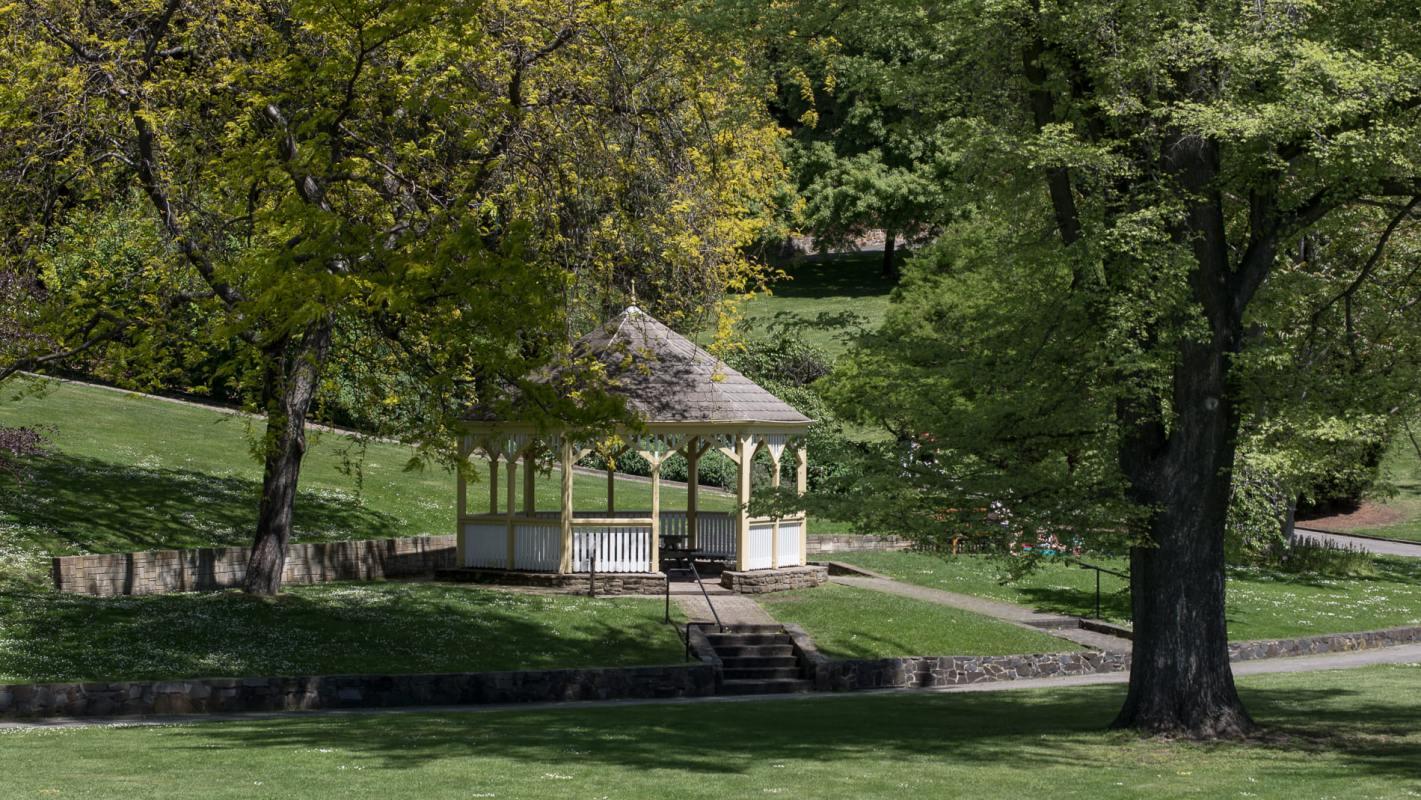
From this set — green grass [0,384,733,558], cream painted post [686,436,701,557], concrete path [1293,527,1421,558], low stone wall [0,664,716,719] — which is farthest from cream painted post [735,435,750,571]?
concrete path [1293,527,1421,558]

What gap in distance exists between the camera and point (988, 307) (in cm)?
1738

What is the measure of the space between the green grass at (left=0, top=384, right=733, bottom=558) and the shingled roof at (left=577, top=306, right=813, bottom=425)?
5.29 m

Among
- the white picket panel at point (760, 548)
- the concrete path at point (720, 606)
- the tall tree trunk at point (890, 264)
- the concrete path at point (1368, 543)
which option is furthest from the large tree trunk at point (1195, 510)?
the tall tree trunk at point (890, 264)

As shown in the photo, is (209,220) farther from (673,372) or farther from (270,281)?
(673,372)

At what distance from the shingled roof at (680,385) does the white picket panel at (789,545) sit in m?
1.94

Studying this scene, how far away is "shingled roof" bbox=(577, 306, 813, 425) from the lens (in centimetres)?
2772

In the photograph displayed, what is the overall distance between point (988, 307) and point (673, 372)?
12.1m

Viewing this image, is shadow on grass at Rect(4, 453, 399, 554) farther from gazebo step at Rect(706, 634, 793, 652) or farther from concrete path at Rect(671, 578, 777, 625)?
gazebo step at Rect(706, 634, 793, 652)

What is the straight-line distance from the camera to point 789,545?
2911 cm

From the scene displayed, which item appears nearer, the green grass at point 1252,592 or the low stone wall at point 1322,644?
the low stone wall at point 1322,644

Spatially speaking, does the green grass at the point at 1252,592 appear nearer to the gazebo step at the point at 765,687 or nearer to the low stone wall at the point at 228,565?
the gazebo step at the point at 765,687

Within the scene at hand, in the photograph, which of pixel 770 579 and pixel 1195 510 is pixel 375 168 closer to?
pixel 770 579

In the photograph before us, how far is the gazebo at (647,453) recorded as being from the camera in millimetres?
27625

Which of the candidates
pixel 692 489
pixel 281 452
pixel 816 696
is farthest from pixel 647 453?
pixel 816 696
